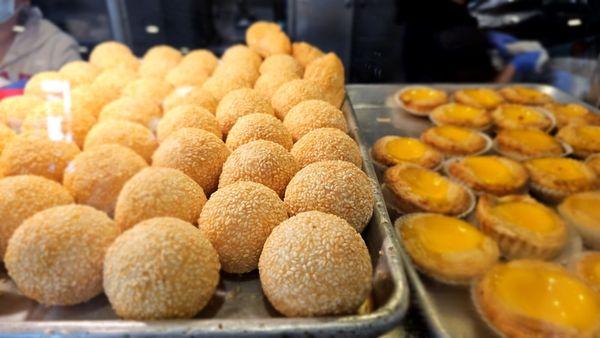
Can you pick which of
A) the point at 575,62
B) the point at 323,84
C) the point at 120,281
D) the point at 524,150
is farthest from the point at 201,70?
the point at 575,62

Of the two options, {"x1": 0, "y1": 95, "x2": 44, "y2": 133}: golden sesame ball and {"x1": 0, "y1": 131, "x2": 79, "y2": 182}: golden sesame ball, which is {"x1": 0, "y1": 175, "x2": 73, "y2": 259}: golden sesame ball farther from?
{"x1": 0, "y1": 95, "x2": 44, "y2": 133}: golden sesame ball

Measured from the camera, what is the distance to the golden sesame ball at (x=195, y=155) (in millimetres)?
1527

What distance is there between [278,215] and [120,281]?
0.49 m

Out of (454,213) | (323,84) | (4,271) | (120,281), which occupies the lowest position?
(454,213)

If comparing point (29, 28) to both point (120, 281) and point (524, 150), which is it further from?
point (524, 150)

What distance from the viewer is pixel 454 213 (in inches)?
73.3

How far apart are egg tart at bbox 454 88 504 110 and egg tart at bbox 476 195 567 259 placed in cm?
110

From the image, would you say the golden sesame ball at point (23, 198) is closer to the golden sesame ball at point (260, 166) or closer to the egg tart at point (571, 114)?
the golden sesame ball at point (260, 166)

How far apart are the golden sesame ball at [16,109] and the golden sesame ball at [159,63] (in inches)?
28.9

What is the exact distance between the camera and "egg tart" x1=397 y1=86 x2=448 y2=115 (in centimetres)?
280

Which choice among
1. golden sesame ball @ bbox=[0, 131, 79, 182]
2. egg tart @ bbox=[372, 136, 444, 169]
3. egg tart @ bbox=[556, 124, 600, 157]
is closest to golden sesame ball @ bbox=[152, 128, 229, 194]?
golden sesame ball @ bbox=[0, 131, 79, 182]

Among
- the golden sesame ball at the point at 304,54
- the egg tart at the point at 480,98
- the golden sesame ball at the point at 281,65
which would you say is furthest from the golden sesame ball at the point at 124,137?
the egg tart at the point at 480,98

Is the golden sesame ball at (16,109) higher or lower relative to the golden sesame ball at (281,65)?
lower

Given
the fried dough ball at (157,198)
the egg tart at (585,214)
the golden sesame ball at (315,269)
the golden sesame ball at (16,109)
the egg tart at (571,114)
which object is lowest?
the egg tart at (585,214)
